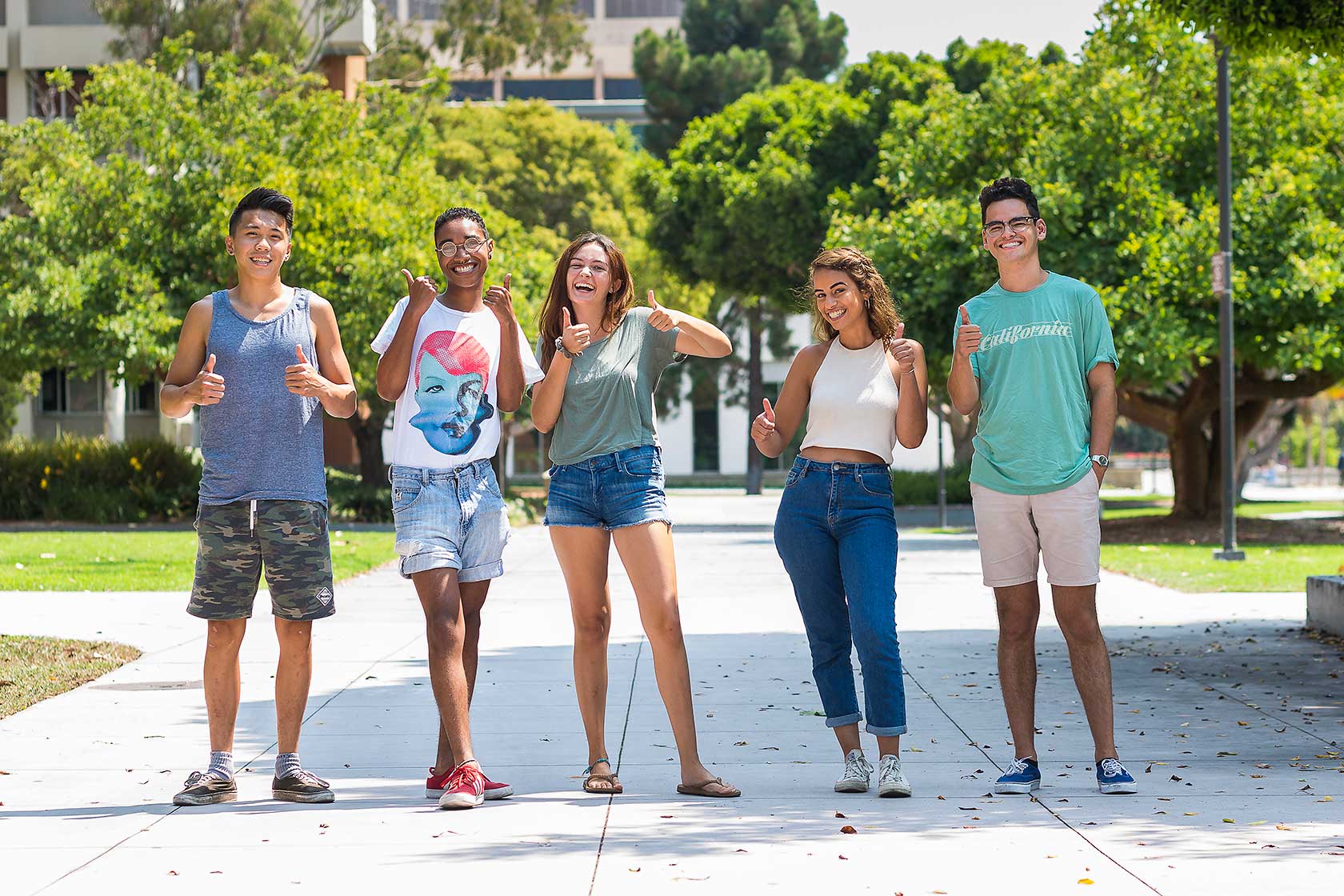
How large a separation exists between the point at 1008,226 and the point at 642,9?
8664 cm

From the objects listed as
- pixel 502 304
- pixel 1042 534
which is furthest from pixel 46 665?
pixel 1042 534

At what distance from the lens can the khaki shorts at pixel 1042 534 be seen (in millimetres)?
6203

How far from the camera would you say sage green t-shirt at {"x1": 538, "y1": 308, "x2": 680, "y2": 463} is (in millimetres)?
6074

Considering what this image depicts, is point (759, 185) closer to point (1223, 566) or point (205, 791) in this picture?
point (1223, 566)

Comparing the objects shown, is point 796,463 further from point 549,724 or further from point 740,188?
point 740,188

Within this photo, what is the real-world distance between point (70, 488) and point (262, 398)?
2325cm

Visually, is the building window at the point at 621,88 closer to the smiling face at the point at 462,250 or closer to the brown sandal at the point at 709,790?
the smiling face at the point at 462,250

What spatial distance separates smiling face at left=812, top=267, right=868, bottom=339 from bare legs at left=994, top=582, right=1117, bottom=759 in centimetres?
117

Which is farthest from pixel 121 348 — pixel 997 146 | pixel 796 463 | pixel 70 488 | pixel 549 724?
pixel 796 463

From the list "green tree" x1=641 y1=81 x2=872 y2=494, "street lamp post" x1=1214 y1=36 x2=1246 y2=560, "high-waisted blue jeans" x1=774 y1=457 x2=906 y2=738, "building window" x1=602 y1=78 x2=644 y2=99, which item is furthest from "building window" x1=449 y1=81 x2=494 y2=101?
"high-waisted blue jeans" x1=774 y1=457 x2=906 y2=738

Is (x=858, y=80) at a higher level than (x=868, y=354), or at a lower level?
higher

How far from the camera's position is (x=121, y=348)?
25.9 meters

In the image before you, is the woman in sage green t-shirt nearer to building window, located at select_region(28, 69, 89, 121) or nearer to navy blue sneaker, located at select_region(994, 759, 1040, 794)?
navy blue sneaker, located at select_region(994, 759, 1040, 794)

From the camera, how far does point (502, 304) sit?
611cm
